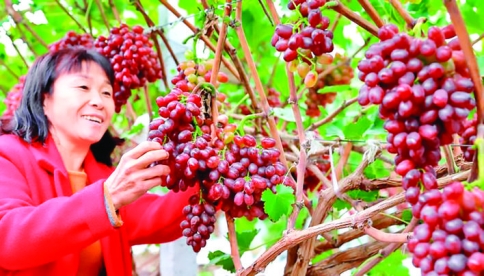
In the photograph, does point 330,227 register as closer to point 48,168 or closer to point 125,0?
point 48,168

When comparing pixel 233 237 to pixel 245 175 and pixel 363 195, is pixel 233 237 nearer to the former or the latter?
pixel 245 175

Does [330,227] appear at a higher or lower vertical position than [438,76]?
lower

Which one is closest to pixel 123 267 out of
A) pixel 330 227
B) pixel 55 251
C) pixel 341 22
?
pixel 55 251

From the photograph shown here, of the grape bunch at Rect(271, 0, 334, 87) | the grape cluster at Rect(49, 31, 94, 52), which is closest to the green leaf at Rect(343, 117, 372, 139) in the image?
the grape bunch at Rect(271, 0, 334, 87)

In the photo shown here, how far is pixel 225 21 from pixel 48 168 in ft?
2.17

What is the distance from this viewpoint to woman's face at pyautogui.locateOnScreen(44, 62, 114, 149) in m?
1.33

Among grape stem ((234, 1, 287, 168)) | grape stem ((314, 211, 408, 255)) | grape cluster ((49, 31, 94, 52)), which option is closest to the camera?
grape stem ((234, 1, 287, 168))

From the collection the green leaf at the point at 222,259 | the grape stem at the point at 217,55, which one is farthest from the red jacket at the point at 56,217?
the grape stem at the point at 217,55

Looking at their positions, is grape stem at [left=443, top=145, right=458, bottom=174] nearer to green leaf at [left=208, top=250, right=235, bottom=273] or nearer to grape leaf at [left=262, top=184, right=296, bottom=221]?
grape leaf at [left=262, top=184, right=296, bottom=221]

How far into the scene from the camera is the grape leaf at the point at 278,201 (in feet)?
2.78

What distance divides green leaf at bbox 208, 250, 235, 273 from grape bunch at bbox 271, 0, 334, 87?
1.79 feet

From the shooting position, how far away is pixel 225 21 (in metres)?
0.87

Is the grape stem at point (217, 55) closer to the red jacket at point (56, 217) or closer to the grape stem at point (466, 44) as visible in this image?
the red jacket at point (56, 217)

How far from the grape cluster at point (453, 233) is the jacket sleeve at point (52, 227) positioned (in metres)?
0.63
